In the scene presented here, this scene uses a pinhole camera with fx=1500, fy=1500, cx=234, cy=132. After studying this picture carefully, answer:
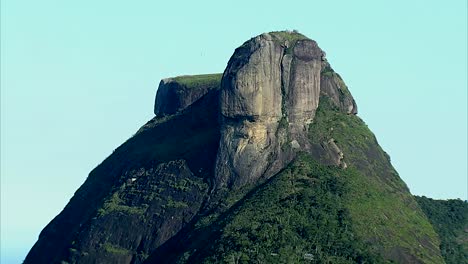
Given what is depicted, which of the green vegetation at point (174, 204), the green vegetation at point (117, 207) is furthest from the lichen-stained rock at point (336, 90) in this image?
the green vegetation at point (117, 207)

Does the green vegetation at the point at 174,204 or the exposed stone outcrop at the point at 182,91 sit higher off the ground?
the exposed stone outcrop at the point at 182,91

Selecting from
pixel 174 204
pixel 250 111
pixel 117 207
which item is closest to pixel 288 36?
pixel 250 111

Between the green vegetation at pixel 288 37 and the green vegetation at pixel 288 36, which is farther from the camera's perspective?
the green vegetation at pixel 288 36

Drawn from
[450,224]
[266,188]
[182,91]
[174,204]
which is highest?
[182,91]

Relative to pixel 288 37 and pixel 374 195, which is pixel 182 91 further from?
pixel 374 195

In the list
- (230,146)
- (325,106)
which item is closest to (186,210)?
(230,146)

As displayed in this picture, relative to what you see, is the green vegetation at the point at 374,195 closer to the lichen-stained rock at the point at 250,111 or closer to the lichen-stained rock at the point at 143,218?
the lichen-stained rock at the point at 250,111
